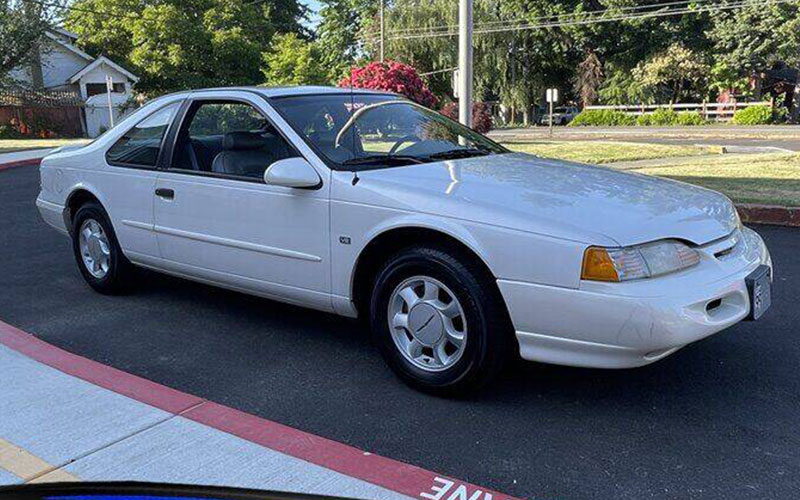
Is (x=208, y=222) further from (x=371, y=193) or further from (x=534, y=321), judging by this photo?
(x=534, y=321)

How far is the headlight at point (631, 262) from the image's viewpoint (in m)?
3.03

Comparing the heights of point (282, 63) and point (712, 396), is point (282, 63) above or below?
above

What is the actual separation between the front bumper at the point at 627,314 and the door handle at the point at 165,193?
8.21ft

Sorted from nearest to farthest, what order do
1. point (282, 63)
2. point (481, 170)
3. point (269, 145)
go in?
point (481, 170) < point (269, 145) < point (282, 63)

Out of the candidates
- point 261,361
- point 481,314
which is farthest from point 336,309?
point 481,314

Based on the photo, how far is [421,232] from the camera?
357 cm

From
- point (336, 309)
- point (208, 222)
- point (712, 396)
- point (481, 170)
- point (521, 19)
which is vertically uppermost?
point (521, 19)

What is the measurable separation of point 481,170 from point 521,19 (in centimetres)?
4852

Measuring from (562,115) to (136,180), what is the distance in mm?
47786

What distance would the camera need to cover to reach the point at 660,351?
10.2 ft

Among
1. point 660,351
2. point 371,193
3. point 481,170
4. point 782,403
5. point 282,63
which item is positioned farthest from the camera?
point 282,63

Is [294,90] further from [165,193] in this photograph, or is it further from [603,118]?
[603,118]

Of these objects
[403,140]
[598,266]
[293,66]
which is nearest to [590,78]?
[293,66]

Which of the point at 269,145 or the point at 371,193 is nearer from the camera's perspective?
the point at 371,193
